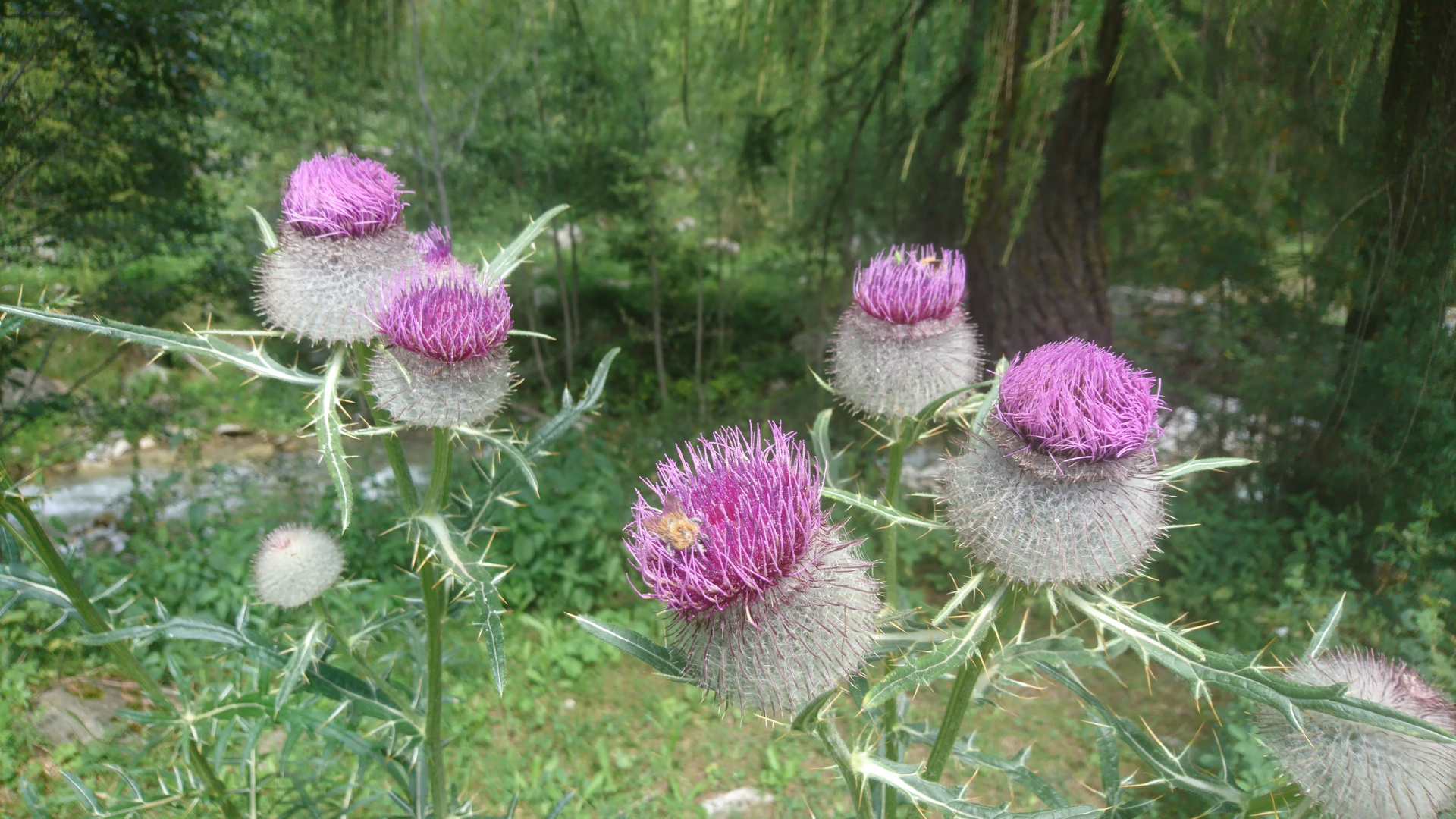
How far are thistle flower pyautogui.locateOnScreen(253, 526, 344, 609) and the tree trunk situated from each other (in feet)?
13.6

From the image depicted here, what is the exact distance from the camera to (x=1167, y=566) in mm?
4965

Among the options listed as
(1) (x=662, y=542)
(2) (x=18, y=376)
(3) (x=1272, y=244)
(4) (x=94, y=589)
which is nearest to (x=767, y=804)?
(1) (x=662, y=542)

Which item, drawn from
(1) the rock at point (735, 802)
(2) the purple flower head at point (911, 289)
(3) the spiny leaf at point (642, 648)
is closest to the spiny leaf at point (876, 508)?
(3) the spiny leaf at point (642, 648)

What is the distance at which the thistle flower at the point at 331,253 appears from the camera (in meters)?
2.16

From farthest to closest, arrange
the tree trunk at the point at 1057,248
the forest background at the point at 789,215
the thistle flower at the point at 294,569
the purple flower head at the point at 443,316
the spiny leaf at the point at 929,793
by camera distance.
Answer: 1. the tree trunk at the point at 1057,248
2. the forest background at the point at 789,215
3. the thistle flower at the point at 294,569
4. the purple flower head at the point at 443,316
5. the spiny leaf at the point at 929,793

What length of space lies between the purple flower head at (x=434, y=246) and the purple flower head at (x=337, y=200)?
4.2 inches

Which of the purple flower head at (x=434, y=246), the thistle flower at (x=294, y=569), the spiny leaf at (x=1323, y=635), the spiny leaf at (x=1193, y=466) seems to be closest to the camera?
the spiny leaf at (x=1193, y=466)

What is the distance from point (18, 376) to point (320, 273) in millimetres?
3581

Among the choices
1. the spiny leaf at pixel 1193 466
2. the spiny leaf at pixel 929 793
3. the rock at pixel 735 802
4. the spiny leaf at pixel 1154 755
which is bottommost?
the rock at pixel 735 802

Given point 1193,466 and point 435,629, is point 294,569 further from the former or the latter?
point 1193,466

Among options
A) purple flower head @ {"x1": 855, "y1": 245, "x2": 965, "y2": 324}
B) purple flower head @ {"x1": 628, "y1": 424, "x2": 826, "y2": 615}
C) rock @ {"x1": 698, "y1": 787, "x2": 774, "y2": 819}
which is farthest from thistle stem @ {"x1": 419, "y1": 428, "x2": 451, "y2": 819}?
rock @ {"x1": 698, "y1": 787, "x2": 774, "y2": 819}

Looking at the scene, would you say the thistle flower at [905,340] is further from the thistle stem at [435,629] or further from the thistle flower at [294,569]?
the thistle flower at [294,569]

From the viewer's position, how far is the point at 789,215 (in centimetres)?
534

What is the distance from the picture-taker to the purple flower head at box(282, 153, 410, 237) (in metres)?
2.22
